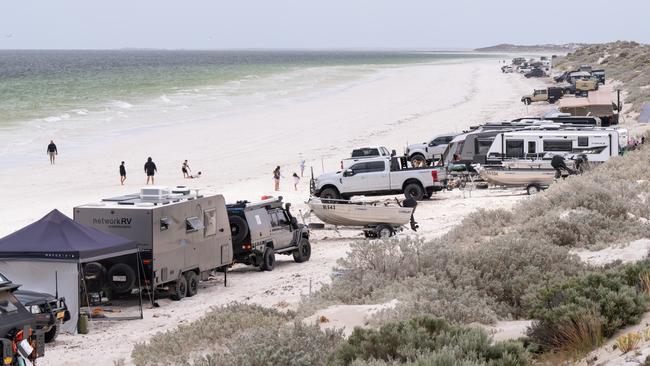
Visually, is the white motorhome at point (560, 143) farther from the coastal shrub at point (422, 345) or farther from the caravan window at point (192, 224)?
the coastal shrub at point (422, 345)

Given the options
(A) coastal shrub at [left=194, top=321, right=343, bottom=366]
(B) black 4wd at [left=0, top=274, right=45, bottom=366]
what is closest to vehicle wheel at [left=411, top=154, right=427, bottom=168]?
(B) black 4wd at [left=0, top=274, right=45, bottom=366]

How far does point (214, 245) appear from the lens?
20.0 meters

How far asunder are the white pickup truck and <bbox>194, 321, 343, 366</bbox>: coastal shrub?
2020 centimetres

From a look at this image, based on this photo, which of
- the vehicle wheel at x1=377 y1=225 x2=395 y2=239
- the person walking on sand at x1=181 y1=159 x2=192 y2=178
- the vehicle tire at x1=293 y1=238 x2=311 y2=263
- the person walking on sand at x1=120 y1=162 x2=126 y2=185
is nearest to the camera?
the vehicle tire at x1=293 y1=238 x2=311 y2=263

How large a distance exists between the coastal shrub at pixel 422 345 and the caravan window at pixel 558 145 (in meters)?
23.7

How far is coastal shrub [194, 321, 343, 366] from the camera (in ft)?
31.9

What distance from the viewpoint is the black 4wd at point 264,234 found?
21641mm

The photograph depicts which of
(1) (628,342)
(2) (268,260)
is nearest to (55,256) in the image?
(2) (268,260)

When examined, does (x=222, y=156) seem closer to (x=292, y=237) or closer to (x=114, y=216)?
(x=292, y=237)

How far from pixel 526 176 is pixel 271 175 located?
11.1 meters

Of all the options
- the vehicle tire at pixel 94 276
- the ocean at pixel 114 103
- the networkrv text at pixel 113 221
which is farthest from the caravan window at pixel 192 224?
the ocean at pixel 114 103

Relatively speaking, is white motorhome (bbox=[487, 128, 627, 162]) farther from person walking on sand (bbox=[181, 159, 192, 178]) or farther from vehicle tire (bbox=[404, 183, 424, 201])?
person walking on sand (bbox=[181, 159, 192, 178])

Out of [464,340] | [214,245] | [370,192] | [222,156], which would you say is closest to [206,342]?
[464,340]

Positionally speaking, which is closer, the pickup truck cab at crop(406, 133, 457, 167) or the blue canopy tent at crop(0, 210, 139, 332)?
the blue canopy tent at crop(0, 210, 139, 332)
